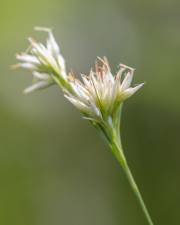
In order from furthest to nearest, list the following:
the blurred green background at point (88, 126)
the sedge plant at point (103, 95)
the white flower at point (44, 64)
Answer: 1. the blurred green background at point (88, 126)
2. the white flower at point (44, 64)
3. the sedge plant at point (103, 95)

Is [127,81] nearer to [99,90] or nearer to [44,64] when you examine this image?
[99,90]

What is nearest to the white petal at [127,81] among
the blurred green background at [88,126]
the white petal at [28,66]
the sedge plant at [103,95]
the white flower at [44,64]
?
the sedge plant at [103,95]

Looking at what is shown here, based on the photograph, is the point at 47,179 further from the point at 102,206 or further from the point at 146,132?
the point at 146,132

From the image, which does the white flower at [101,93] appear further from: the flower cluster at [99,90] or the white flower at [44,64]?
the white flower at [44,64]

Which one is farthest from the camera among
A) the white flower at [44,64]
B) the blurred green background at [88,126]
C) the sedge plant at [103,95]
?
the blurred green background at [88,126]

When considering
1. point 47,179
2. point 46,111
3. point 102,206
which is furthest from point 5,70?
point 102,206

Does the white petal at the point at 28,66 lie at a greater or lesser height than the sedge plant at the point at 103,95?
greater

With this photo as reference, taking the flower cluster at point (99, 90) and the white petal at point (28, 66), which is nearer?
the flower cluster at point (99, 90)

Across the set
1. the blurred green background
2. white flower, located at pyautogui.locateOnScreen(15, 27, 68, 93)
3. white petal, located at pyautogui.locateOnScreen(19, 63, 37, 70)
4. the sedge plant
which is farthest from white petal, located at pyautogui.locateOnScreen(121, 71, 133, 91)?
the blurred green background
